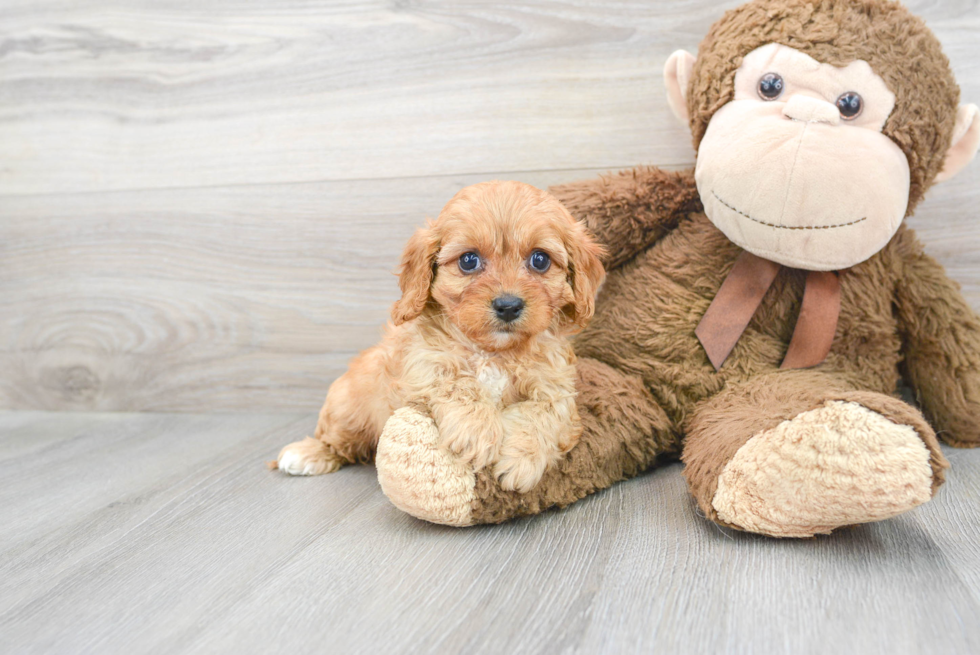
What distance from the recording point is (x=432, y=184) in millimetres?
1906

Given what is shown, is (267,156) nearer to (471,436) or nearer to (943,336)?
(471,436)

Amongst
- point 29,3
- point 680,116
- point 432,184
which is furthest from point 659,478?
point 29,3

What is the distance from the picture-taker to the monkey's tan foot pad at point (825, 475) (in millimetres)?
995

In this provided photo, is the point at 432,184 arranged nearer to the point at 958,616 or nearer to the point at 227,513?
the point at 227,513

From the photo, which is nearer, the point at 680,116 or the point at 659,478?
A: the point at 659,478

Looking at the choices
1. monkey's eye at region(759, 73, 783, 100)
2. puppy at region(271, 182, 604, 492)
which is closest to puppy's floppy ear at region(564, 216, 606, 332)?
puppy at region(271, 182, 604, 492)

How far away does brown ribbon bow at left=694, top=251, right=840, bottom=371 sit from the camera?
144 centimetres

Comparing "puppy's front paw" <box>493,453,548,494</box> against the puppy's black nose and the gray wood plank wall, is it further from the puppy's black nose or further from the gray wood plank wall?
the gray wood plank wall

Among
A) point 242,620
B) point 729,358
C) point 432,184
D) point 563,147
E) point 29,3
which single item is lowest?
point 242,620

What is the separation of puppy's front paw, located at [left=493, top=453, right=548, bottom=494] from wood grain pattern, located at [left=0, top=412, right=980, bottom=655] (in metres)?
0.09

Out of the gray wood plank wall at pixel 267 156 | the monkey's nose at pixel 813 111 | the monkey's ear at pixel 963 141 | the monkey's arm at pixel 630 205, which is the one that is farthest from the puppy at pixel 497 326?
the monkey's ear at pixel 963 141

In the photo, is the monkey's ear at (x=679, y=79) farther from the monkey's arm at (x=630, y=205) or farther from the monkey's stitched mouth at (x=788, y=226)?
the monkey's stitched mouth at (x=788, y=226)

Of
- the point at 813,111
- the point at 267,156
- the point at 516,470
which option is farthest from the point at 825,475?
the point at 267,156

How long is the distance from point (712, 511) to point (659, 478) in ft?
1.00
